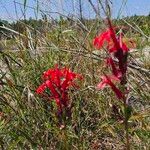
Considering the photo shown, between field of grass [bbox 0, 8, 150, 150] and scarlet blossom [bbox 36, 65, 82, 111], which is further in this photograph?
field of grass [bbox 0, 8, 150, 150]

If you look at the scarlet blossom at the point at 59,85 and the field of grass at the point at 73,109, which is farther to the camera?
the field of grass at the point at 73,109

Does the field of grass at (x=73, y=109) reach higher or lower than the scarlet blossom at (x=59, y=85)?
lower

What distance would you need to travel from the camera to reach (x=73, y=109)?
2586 mm

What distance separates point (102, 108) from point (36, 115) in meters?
0.42

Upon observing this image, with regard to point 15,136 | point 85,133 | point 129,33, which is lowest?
point 85,133

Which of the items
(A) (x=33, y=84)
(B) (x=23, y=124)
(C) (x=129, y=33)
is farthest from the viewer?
(C) (x=129, y=33)

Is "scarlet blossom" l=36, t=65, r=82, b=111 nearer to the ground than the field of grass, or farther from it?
farther from it

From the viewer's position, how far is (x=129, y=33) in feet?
12.4

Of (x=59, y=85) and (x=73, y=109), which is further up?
(x=59, y=85)

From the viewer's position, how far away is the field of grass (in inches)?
80.4

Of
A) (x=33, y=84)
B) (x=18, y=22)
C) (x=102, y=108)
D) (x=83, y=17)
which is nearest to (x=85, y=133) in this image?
(x=102, y=108)

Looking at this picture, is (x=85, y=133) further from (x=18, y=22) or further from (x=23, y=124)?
(x=18, y=22)

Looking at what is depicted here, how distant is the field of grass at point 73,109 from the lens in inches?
80.4

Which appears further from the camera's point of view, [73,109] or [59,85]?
[73,109]
